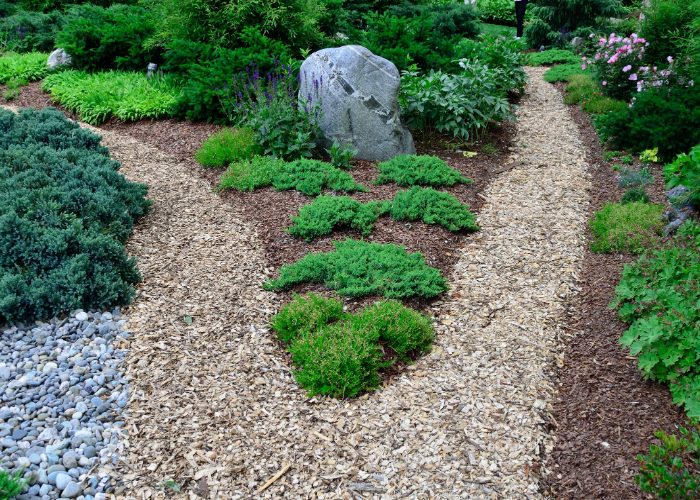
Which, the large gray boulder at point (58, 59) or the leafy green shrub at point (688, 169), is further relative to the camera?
the large gray boulder at point (58, 59)

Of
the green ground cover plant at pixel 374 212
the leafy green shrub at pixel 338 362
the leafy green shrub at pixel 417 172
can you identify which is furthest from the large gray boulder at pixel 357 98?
the leafy green shrub at pixel 338 362

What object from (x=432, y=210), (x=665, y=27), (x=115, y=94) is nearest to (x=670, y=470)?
(x=432, y=210)

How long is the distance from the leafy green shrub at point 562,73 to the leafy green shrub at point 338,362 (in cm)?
1031

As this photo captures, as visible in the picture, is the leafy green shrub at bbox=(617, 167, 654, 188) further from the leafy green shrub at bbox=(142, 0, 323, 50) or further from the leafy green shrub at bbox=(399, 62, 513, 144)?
the leafy green shrub at bbox=(142, 0, 323, 50)

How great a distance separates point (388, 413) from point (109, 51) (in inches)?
368

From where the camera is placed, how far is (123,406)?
10.2 feet

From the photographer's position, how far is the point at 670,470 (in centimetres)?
248

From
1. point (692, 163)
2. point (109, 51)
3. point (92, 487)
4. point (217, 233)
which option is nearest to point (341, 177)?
point (217, 233)

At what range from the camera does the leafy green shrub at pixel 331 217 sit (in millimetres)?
4977

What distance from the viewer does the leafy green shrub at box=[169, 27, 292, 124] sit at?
24.8ft

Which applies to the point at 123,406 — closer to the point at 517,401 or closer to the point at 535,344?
the point at 517,401

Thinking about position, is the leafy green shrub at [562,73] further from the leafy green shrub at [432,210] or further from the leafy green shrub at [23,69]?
the leafy green shrub at [23,69]

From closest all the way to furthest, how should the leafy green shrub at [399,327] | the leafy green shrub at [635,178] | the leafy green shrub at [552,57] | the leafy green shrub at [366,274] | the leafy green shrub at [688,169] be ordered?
the leafy green shrub at [399,327] → the leafy green shrub at [366,274] → the leafy green shrub at [688,169] → the leafy green shrub at [635,178] → the leafy green shrub at [552,57]

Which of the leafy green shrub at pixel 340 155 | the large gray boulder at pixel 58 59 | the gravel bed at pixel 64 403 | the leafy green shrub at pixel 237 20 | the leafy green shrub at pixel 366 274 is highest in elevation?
the leafy green shrub at pixel 237 20
